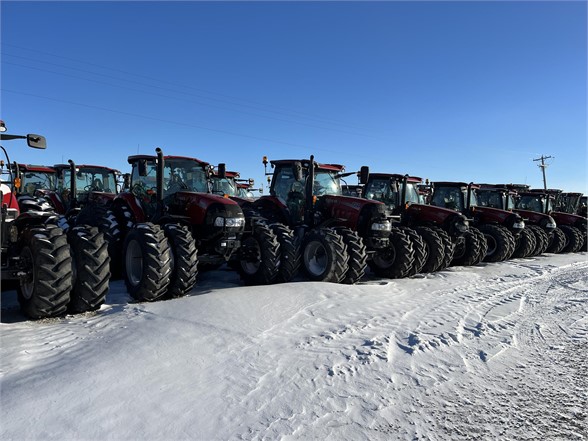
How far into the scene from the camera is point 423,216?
10742 millimetres

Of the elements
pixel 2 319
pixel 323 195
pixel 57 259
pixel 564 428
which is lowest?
pixel 564 428

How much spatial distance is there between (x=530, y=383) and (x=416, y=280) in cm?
513

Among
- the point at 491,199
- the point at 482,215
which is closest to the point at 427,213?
the point at 482,215

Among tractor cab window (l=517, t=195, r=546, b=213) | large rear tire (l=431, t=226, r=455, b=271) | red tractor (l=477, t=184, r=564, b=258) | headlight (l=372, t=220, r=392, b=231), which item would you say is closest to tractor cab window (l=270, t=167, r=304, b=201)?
headlight (l=372, t=220, r=392, b=231)

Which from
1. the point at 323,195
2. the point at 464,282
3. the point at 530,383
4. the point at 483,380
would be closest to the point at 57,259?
the point at 483,380

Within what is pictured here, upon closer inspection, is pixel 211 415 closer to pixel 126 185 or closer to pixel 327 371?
pixel 327 371

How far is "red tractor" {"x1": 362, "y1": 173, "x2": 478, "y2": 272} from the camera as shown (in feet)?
33.6

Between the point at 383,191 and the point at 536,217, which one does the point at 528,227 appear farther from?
the point at 383,191

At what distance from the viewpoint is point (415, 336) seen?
14.6 ft

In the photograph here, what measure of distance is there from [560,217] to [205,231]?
54.3 feet

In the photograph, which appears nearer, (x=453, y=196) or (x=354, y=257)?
(x=354, y=257)

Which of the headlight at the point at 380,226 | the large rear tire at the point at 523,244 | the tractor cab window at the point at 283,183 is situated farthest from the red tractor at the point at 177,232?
the large rear tire at the point at 523,244

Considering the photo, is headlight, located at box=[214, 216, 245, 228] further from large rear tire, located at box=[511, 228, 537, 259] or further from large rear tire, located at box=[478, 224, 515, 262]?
large rear tire, located at box=[511, 228, 537, 259]

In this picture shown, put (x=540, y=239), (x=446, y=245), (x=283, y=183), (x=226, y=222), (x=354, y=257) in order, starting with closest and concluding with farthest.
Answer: (x=226, y=222) < (x=354, y=257) < (x=283, y=183) < (x=446, y=245) < (x=540, y=239)
